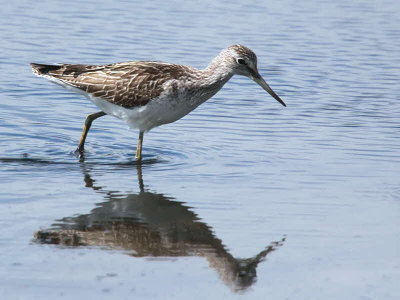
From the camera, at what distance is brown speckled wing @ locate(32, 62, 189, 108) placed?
11508 millimetres

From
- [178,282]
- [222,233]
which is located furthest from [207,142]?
[178,282]

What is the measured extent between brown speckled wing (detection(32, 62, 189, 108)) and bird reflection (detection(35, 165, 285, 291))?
2.19 m

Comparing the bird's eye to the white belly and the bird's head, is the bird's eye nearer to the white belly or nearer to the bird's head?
the bird's head

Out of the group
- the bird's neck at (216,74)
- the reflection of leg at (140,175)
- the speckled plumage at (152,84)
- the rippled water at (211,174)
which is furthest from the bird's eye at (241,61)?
the reflection of leg at (140,175)

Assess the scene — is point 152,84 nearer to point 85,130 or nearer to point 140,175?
point 140,175

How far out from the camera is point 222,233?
8.56m

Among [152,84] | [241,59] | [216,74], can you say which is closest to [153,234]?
[152,84]

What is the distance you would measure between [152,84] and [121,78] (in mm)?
541

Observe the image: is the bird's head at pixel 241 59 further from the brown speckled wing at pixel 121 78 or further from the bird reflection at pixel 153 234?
the bird reflection at pixel 153 234

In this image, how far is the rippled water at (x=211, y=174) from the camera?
7.55m

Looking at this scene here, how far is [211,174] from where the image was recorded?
426 inches

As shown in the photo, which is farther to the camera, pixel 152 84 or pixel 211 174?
pixel 152 84

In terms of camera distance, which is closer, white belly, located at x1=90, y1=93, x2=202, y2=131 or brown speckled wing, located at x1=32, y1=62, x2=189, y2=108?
white belly, located at x1=90, y1=93, x2=202, y2=131

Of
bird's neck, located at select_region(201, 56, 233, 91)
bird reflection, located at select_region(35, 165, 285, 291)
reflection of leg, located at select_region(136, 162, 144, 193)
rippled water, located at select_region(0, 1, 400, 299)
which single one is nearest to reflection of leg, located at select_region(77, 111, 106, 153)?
rippled water, located at select_region(0, 1, 400, 299)
